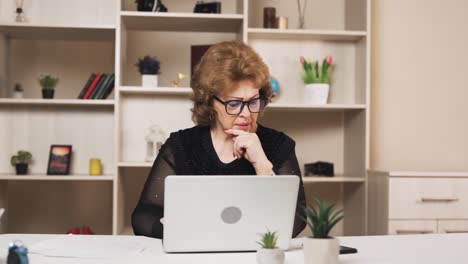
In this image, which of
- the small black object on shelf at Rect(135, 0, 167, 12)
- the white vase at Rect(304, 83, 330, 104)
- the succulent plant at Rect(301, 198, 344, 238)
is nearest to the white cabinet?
the white vase at Rect(304, 83, 330, 104)

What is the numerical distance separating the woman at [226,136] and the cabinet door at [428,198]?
1.00 metres

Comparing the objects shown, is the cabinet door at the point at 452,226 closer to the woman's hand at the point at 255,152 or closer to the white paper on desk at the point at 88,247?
the woman's hand at the point at 255,152

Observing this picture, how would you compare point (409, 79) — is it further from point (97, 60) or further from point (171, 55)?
point (97, 60)

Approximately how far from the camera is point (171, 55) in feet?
12.4

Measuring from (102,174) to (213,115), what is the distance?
142cm

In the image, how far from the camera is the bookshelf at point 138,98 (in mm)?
3535

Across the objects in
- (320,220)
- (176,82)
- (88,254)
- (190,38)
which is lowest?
(88,254)

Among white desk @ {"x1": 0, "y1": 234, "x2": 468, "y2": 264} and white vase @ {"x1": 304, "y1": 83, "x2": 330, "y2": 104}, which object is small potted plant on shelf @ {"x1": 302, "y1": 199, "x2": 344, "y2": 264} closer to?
white desk @ {"x1": 0, "y1": 234, "x2": 468, "y2": 264}

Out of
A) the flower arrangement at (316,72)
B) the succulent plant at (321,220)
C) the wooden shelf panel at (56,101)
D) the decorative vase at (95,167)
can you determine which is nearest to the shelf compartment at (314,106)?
the flower arrangement at (316,72)

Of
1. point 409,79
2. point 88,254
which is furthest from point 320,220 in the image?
point 409,79

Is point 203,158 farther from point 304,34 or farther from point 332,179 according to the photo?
point 304,34

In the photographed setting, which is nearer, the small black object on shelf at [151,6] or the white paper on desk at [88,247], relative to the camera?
the white paper on desk at [88,247]

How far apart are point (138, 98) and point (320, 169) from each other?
1114 mm

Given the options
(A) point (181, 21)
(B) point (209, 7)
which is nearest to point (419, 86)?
(B) point (209, 7)
